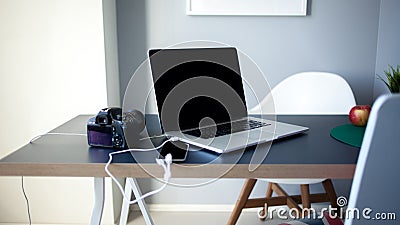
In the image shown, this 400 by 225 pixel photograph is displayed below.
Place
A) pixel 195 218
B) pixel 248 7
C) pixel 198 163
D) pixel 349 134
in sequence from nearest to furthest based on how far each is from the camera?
1. pixel 198 163
2. pixel 349 134
3. pixel 248 7
4. pixel 195 218

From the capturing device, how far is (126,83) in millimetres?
2350

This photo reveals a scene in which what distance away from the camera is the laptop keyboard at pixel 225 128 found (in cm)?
123

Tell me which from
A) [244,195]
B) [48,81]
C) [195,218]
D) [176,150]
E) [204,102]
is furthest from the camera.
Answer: [195,218]

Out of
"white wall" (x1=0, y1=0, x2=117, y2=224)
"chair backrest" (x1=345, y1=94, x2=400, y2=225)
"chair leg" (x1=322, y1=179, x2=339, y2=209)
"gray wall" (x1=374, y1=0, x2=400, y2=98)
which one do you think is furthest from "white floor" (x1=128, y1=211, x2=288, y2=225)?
"chair backrest" (x1=345, y1=94, x2=400, y2=225)

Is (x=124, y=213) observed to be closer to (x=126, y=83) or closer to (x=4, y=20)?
(x=126, y=83)

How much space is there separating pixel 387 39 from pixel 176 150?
64.8 inches

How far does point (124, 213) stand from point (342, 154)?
1.06m

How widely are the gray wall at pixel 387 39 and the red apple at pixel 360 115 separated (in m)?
0.94

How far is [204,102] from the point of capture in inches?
53.7

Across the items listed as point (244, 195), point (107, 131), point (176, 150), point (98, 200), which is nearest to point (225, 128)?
point (176, 150)

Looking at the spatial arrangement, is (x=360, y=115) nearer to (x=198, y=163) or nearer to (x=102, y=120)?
(x=198, y=163)

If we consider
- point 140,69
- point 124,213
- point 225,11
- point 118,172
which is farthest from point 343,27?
point 118,172

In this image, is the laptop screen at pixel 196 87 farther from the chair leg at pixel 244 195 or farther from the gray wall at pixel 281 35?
the gray wall at pixel 281 35

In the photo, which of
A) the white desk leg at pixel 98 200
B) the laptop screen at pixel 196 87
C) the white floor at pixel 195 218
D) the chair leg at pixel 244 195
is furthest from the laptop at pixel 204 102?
the white floor at pixel 195 218
